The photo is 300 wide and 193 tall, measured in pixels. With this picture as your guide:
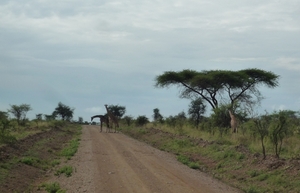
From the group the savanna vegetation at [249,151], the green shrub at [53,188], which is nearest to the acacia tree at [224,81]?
the savanna vegetation at [249,151]

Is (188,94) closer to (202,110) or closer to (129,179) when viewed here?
(202,110)

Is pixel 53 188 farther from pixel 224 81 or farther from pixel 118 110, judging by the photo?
pixel 118 110

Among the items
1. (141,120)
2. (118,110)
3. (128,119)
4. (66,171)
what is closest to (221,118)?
(66,171)

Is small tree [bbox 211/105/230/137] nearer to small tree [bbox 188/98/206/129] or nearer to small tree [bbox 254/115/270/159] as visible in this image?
small tree [bbox 254/115/270/159]

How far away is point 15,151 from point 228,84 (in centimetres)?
2780

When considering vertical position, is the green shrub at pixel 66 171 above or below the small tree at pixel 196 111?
below

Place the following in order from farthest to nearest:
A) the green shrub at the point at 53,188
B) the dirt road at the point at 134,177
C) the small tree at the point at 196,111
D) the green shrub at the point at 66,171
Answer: the small tree at the point at 196,111 → the green shrub at the point at 66,171 → the dirt road at the point at 134,177 → the green shrub at the point at 53,188

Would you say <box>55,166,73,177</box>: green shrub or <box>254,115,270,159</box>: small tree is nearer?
<box>55,166,73,177</box>: green shrub

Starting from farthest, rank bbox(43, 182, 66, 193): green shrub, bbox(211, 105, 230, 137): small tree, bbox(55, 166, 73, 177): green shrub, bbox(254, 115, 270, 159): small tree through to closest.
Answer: bbox(211, 105, 230, 137): small tree
bbox(254, 115, 270, 159): small tree
bbox(55, 166, 73, 177): green shrub
bbox(43, 182, 66, 193): green shrub

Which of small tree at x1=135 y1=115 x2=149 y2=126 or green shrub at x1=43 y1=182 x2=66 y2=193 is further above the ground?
small tree at x1=135 y1=115 x2=149 y2=126

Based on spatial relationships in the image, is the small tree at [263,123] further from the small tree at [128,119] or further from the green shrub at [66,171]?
the small tree at [128,119]

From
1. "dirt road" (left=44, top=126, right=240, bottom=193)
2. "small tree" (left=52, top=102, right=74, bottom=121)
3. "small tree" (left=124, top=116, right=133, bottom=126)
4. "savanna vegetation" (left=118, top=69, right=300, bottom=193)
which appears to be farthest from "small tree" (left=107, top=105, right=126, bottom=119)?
"dirt road" (left=44, top=126, right=240, bottom=193)

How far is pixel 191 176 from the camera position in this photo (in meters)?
13.2

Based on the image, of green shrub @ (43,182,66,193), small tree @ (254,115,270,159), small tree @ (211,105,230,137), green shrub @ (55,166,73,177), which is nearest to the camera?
green shrub @ (43,182,66,193)
